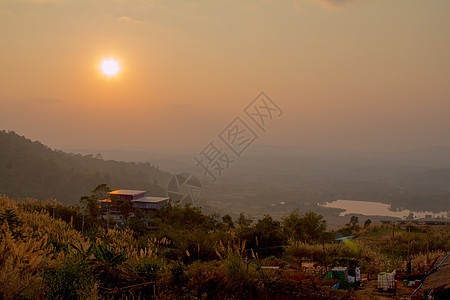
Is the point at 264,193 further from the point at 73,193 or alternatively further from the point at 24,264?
the point at 24,264

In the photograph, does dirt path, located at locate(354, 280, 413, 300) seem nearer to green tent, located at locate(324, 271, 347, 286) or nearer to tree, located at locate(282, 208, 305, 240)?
green tent, located at locate(324, 271, 347, 286)

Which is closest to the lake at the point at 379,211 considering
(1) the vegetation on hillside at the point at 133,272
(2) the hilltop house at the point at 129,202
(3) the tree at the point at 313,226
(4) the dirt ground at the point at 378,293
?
(2) the hilltop house at the point at 129,202

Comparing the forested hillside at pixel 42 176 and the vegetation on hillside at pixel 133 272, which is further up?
the forested hillside at pixel 42 176

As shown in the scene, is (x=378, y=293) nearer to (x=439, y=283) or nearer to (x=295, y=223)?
(x=439, y=283)

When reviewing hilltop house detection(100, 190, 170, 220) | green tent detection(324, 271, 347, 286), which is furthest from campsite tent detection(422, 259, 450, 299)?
hilltop house detection(100, 190, 170, 220)

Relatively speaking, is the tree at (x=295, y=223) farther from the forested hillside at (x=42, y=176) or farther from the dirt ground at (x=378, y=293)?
the forested hillside at (x=42, y=176)

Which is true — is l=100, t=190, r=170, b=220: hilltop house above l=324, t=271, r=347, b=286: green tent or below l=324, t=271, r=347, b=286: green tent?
above

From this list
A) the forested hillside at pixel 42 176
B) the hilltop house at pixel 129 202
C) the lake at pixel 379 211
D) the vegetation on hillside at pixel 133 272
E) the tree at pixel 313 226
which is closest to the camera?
the vegetation on hillside at pixel 133 272

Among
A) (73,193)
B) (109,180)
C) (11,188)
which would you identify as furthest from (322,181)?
(11,188)

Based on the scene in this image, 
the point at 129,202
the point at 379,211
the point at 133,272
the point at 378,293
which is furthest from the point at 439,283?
the point at 379,211

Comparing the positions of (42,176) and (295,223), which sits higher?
(42,176)

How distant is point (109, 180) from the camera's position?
3329 inches

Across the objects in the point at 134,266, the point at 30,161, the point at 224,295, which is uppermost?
the point at 30,161

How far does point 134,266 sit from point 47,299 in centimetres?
244
